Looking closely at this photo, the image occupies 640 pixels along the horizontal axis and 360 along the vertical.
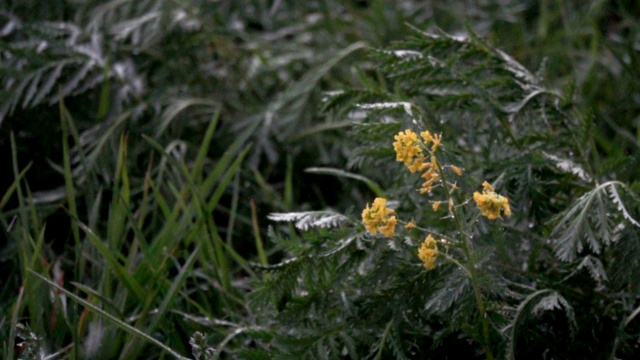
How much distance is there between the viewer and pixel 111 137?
2.58 meters

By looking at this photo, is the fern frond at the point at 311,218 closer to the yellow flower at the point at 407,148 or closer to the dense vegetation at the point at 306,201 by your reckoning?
the dense vegetation at the point at 306,201

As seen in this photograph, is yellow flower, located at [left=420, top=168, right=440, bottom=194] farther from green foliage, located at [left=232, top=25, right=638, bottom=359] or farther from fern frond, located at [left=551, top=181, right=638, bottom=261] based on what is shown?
fern frond, located at [left=551, top=181, right=638, bottom=261]

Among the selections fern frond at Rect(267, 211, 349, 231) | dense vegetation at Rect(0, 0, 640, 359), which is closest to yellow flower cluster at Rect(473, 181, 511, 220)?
dense vegetation at Rect(0, 0, 640, 359)

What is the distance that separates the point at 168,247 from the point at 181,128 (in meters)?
0.81

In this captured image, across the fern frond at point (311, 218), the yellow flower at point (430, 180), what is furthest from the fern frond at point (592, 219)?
the fern frond at point (311, 218)

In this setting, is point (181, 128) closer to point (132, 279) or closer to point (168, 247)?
point (168, 247)

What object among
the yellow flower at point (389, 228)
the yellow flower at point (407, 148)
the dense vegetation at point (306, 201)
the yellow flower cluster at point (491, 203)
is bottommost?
the dense vegetation at point (306, 201)

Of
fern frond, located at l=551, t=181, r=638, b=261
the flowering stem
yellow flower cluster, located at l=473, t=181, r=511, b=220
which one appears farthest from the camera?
fern frond, located at l=551, t=181, r=638, b=261

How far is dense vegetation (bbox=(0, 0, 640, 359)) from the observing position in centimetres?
165

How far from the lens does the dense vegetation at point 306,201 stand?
1649mm

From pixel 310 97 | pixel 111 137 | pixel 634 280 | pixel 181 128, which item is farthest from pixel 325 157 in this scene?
pixel 634 280

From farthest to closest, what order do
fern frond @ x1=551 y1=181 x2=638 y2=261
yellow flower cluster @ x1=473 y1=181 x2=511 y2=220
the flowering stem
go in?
fern frond @ x1=551 y1=181 x2=638 y2=261, the flowering stem, yellow flower cluster @ x1=473 y1=181 x2=511 y2=220

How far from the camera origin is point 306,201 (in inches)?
112

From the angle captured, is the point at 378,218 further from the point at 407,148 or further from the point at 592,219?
the point at 592,219
